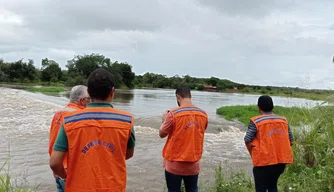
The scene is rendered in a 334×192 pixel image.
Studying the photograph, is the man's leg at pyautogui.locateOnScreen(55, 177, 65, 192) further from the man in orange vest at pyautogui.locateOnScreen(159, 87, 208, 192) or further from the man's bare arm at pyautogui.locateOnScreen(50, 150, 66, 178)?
the man's bare arm at pyautogui.locateOnScreen(50, 150, 66, 178)

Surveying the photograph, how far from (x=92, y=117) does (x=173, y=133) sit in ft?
6.24

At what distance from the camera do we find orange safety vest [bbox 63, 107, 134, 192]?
106 inches

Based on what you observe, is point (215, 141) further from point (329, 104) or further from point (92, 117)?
point (92, 117)

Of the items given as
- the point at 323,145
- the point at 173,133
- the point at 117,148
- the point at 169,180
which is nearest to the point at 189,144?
the point at 173,133

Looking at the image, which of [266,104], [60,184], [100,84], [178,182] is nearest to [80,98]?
[60,184]

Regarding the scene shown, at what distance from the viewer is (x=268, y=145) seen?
4555 mm

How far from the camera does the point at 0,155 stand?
414 inches

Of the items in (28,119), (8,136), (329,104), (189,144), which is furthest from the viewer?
(28,119)

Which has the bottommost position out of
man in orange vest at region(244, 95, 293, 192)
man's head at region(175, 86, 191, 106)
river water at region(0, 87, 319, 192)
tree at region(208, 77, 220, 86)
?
river water at region(0, 87, 319, 192)

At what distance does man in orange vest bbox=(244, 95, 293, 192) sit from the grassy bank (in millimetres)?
1022

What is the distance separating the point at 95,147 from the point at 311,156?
5714mm

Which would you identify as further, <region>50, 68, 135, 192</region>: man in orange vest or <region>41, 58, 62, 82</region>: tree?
<region>41, 58, 62, 82</region>: tree

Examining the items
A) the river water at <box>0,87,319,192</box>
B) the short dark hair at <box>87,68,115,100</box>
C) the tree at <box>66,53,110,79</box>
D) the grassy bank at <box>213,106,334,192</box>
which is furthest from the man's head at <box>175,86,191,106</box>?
the tree at <box>66,53,110,79</box>

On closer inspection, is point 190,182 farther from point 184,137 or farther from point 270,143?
point 270,143
